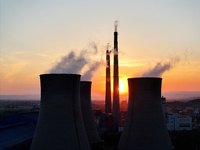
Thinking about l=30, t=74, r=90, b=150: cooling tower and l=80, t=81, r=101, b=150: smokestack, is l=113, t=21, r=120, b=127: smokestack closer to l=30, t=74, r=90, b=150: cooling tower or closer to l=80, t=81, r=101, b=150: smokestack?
l=80, t=81, r=101, b=150: smokestack

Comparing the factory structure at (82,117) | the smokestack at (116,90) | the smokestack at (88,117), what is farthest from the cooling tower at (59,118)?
the smokestack at (116,90)

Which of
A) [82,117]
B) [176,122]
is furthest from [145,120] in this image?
[176,122]

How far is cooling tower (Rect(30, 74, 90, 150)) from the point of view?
12.8 m

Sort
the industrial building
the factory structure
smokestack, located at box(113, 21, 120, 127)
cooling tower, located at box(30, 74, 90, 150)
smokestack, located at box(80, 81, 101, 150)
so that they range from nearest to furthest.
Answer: cooling tower, located at box(30, 74, 90, 150), the factory structure, smokestack, located at box(80, 81, 101, 150), smokestack, located at box(113, 21, 120, 127), the industrial building

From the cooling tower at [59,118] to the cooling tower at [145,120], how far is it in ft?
11.3

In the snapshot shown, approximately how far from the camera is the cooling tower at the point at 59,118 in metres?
12.8

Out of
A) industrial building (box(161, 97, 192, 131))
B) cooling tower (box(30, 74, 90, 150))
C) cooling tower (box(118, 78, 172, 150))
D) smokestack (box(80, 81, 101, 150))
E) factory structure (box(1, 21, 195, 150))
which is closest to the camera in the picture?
cooling tower (box(30, 74, 90, 150))

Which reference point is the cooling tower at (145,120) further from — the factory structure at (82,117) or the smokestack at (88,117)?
the smokestack at (88,117)

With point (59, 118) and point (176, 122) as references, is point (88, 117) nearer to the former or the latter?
point (59, 118)

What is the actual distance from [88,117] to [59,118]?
633 cm

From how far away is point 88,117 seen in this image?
19.1 meters

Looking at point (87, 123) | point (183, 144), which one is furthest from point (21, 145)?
point (183, 144)

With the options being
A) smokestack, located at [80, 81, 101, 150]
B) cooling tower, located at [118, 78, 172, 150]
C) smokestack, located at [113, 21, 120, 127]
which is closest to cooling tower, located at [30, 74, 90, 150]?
cooling tower, located at [118, 78, 172, 150]

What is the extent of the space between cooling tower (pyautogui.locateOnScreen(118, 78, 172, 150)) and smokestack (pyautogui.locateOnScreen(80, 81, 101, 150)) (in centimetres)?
337
